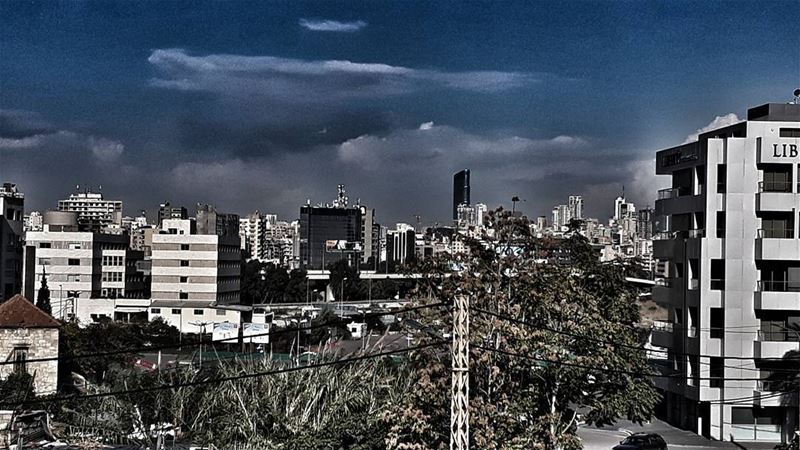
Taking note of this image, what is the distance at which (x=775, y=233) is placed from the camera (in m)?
23.9

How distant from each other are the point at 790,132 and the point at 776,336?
15.2ft

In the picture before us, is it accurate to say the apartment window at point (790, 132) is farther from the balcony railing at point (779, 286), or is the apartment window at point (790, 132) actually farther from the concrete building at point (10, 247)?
the concrete building at point (10, 247)

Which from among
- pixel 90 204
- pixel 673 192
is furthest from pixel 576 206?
pixel 673 192

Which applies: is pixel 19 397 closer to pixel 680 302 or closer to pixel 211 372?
pixel 211 372

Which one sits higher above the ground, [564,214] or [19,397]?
[564,214]

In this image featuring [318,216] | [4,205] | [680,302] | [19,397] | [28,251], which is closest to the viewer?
[19,397]

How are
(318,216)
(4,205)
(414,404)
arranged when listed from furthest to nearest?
(318,216)
(4,205)
(414,404)

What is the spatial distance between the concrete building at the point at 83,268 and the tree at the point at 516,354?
46.0 m

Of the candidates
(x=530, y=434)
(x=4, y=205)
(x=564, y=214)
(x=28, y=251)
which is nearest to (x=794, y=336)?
(x=530, y=434)

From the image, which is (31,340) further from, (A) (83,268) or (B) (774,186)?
(A) (83,268)

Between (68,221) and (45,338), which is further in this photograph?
(68,221)

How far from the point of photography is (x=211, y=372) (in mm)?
23047

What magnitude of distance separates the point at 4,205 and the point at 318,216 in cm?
12891

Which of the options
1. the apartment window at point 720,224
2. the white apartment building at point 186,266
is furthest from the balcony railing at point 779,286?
the white apartment building at point 186,266
